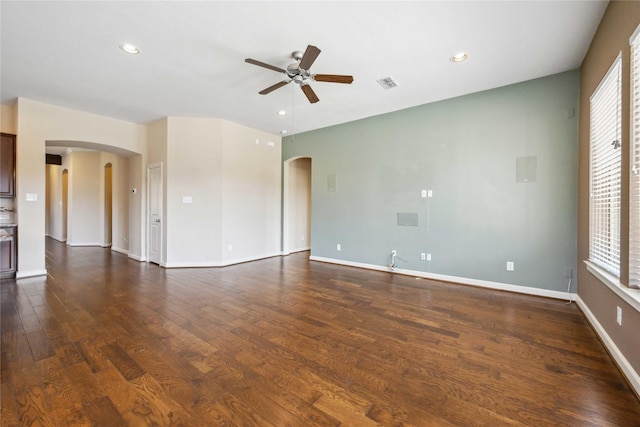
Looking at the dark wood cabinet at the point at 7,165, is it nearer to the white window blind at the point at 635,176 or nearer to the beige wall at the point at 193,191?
the beige wall at the point at 193,191

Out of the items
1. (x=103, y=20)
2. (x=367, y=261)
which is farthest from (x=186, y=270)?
(x=103, y=20)

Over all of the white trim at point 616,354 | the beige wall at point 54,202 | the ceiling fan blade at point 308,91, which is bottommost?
the white trim at point 616,354

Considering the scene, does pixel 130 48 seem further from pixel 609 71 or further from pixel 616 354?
pixel 616 354

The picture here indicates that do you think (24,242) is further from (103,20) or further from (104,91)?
(103,20)

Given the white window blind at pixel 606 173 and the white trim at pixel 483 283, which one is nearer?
the white window blind at pixel 606 173

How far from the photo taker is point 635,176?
188 centimetres

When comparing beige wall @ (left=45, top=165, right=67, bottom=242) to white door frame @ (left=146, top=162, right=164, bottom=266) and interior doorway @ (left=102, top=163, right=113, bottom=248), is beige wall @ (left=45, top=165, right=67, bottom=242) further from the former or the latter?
white door frame @ (left=146, top=162, right=164, bottom=266)

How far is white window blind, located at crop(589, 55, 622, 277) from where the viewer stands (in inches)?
88.4

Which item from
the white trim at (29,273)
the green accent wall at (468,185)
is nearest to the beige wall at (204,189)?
the white trim at (29,273)

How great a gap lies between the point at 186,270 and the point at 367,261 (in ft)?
11.3

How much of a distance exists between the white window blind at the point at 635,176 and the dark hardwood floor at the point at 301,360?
81 cm

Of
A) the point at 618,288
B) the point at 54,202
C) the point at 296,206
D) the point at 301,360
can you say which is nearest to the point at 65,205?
the point at 54,202

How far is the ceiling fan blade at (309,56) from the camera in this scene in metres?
2.43

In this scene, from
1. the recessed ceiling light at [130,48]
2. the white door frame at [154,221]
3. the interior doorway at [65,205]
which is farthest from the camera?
the interior doorway at [65,205]
